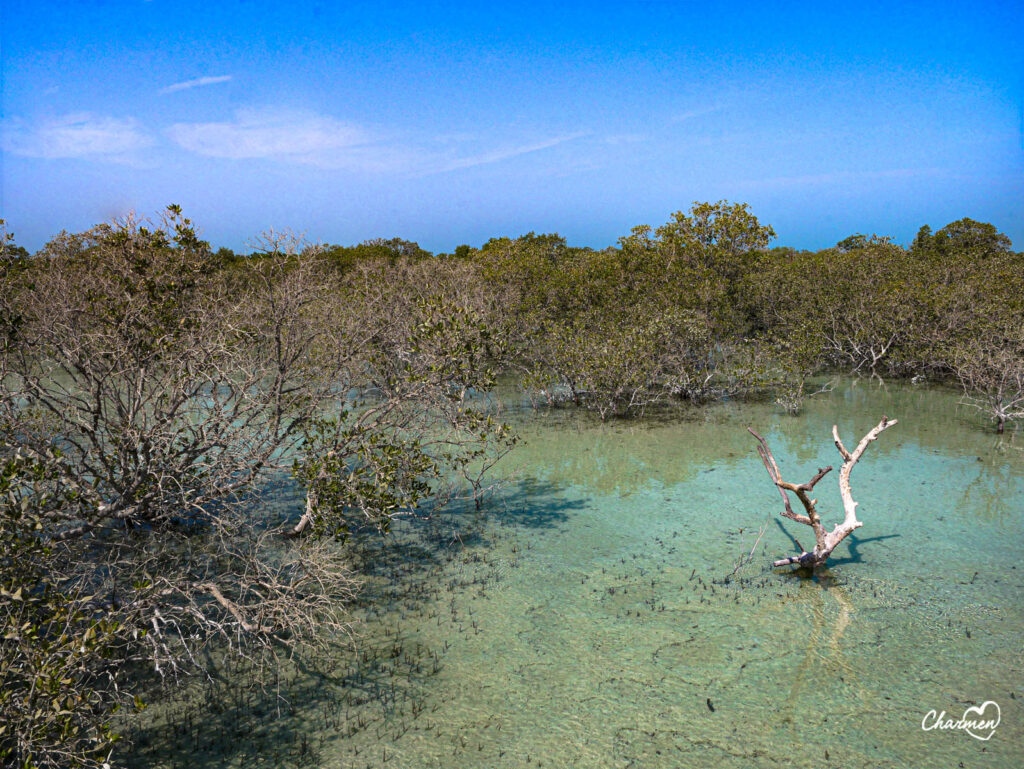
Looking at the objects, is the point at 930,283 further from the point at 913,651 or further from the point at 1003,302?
the point at 913,651

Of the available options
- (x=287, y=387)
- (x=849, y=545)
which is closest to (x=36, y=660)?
(x=849, y=545)

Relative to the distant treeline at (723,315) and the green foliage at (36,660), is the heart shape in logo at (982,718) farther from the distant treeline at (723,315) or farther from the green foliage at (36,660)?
the distant treeline at (723,315)

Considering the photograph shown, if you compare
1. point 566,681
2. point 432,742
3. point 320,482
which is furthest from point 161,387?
point 566,681

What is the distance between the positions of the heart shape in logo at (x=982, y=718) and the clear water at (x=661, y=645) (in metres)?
0.07

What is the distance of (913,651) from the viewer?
8891 mm

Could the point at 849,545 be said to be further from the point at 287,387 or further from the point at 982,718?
the point at 287,387

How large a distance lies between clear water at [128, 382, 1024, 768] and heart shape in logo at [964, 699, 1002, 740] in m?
0.07

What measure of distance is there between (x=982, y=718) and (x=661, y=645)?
3.71 m

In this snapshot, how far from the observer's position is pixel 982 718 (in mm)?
7609

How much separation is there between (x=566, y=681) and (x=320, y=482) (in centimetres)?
530

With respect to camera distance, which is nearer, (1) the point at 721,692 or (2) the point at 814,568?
(1) the point at 721,692

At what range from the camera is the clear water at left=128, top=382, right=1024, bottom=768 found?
7.32m

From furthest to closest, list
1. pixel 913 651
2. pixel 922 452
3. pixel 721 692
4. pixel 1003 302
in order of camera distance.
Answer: pixel 1003 302 < pixel 922 452 < pixel 913 651 < pixel 721 692

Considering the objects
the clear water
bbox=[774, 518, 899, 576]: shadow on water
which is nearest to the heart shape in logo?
the clear water
